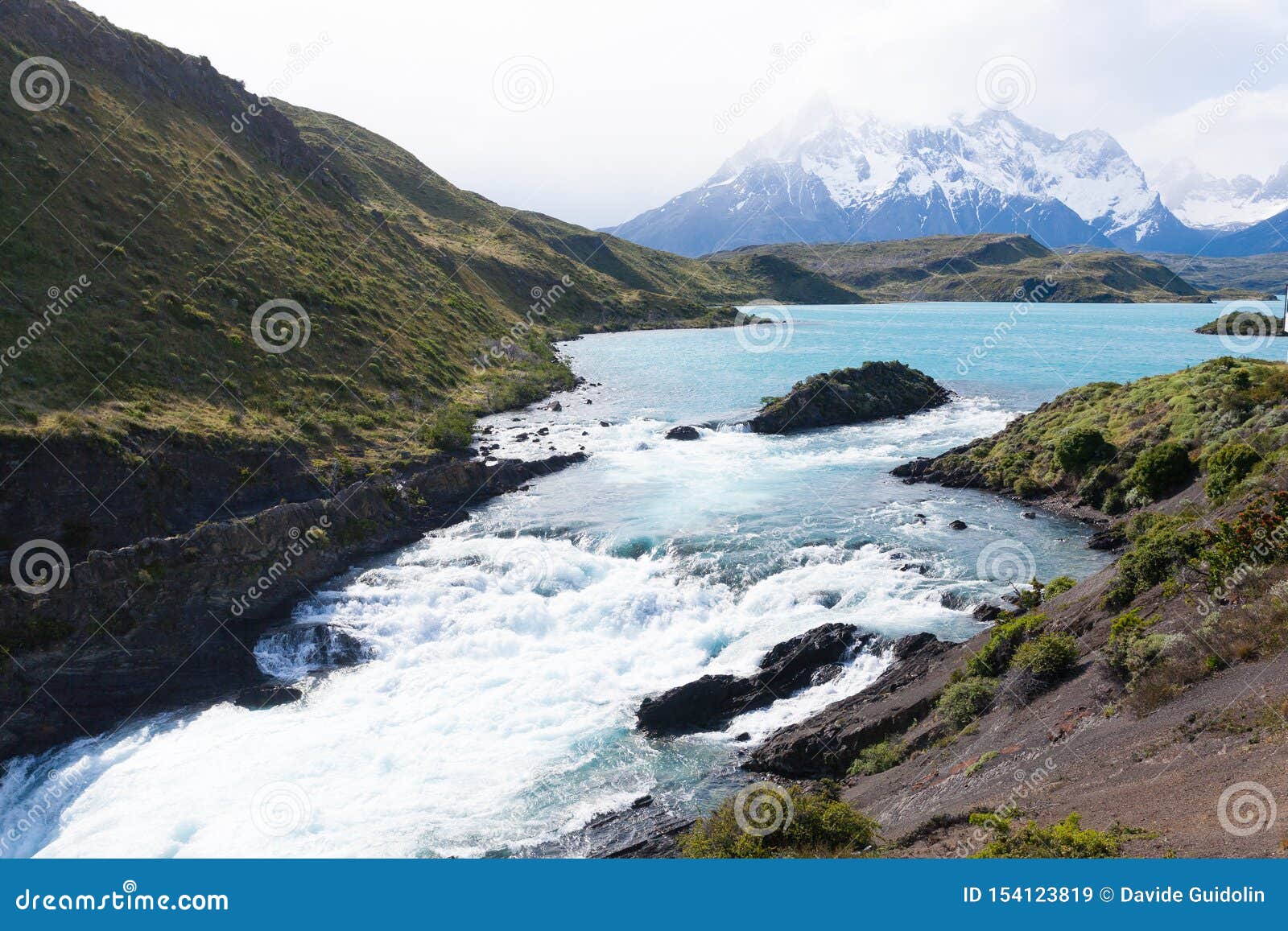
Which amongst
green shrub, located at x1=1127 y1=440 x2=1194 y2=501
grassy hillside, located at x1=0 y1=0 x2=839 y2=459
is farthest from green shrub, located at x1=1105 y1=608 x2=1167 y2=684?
grassy hillside, located at x1=0 y1=0 x2=839 y2=459

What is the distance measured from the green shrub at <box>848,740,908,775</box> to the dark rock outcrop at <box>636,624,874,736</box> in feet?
16.6

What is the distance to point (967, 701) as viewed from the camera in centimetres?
1927

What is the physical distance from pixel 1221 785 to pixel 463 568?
2924 centimetres

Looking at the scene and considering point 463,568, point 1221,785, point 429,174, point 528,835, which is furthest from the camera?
point 429,174

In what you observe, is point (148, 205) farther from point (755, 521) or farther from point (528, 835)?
point (528, 835)

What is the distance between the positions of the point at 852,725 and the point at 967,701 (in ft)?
11.4

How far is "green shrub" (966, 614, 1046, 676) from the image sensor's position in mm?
20438

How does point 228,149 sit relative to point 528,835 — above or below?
above

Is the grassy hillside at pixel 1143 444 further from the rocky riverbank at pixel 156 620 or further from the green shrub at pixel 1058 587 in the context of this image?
the rocky riverbank at pixel 156 620

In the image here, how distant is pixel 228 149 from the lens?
72.1 meters

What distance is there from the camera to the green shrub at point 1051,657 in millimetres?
18484

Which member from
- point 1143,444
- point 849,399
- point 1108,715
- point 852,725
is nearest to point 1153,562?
point 1108,715

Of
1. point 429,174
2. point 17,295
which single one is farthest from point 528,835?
point 429,174

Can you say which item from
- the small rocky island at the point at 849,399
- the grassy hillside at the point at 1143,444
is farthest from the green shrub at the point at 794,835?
the small rocky island at the point at 849,399
